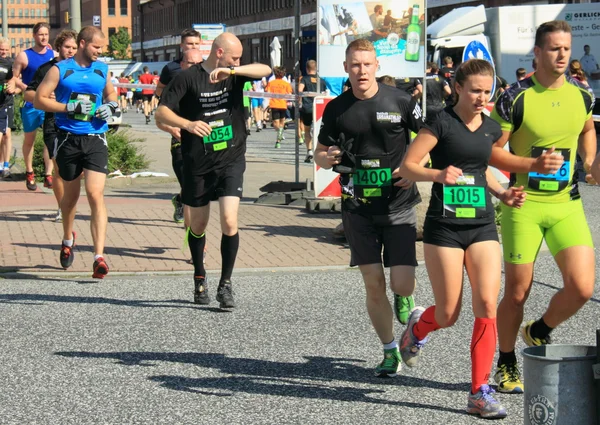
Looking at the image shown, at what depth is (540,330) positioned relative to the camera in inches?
249

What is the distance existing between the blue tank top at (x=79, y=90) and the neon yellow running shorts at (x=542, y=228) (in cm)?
471

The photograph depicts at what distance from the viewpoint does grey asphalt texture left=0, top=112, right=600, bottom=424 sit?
5828mm

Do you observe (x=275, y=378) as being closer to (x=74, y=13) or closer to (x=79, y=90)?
(x=79, y=90)

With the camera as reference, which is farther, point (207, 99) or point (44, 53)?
point (44, 53)

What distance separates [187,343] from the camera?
7.43 m

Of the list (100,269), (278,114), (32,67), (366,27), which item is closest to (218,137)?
(100,269)

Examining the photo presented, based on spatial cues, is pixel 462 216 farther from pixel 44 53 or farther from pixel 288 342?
pixel 44 53

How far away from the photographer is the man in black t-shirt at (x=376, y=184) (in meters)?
6.46

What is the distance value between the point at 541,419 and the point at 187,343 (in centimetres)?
304

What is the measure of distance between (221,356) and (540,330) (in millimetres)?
1899

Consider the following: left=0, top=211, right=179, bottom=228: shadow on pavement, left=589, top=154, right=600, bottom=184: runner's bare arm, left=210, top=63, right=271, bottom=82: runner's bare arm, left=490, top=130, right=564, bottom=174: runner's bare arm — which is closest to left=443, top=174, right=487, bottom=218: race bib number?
left=490, top=130, right=564, bottom=174: runner's bare arm

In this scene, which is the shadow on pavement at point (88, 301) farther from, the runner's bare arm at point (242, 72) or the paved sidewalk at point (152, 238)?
the runner's bare arm at point (242, 72)

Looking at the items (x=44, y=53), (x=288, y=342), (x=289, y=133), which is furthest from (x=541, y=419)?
(x=289, y=133)

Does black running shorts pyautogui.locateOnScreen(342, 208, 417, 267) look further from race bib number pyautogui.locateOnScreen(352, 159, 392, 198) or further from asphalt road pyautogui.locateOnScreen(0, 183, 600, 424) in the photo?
asphalt road pyautogui.locateOnScreen(0, 183, 600, 424)
